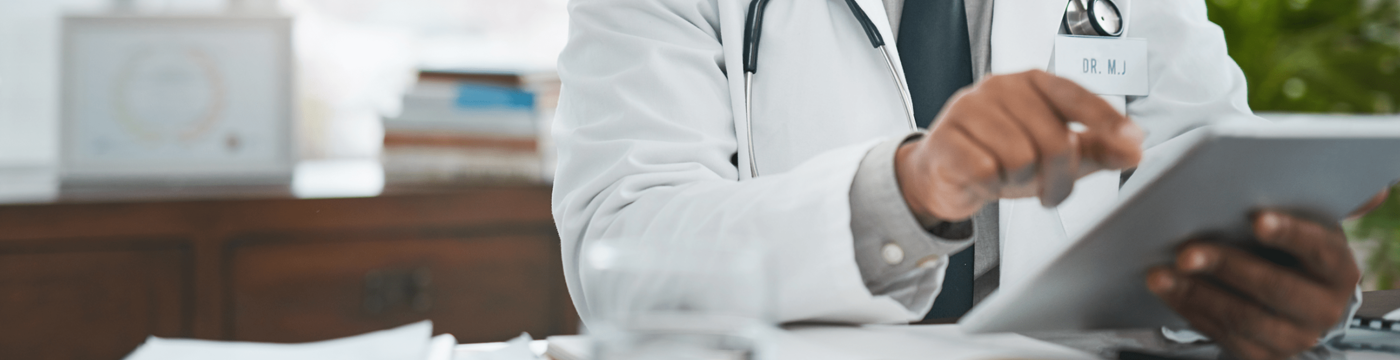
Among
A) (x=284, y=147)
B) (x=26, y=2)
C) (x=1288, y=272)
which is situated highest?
(x=26, y=2)

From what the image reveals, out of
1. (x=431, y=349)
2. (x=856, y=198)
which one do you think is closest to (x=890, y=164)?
(x=856, y=198)

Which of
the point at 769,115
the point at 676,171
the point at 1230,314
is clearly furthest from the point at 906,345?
the point at 769,115

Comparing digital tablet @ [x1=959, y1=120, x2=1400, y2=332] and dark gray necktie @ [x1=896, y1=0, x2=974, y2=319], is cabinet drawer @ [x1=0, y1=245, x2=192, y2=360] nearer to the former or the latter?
dark gray necktie @ [x1=896, y1=0, x2=974, y2=319]

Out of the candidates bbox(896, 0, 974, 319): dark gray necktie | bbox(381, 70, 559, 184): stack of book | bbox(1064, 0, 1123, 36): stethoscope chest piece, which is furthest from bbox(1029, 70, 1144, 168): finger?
bbox(381, 70, 559, 184): stack of book

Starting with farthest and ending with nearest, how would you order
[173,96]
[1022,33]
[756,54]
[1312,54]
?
1. [1312,54]
2. [173,96]
3. [1022,33]
4. [756,54]

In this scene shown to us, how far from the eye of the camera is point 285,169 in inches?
61.0

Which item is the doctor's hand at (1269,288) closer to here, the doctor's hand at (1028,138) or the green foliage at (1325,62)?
the doctor's hand at (1028,138)

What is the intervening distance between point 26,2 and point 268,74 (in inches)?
→ 23.6

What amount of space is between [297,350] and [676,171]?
330 millimetres

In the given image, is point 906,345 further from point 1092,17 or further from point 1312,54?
point 1312,54

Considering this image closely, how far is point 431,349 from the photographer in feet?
1.83

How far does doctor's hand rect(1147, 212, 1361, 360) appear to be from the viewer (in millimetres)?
505

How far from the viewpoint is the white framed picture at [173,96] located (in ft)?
4.81

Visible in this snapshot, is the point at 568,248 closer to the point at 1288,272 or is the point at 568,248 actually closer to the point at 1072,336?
the point at 1072,336
